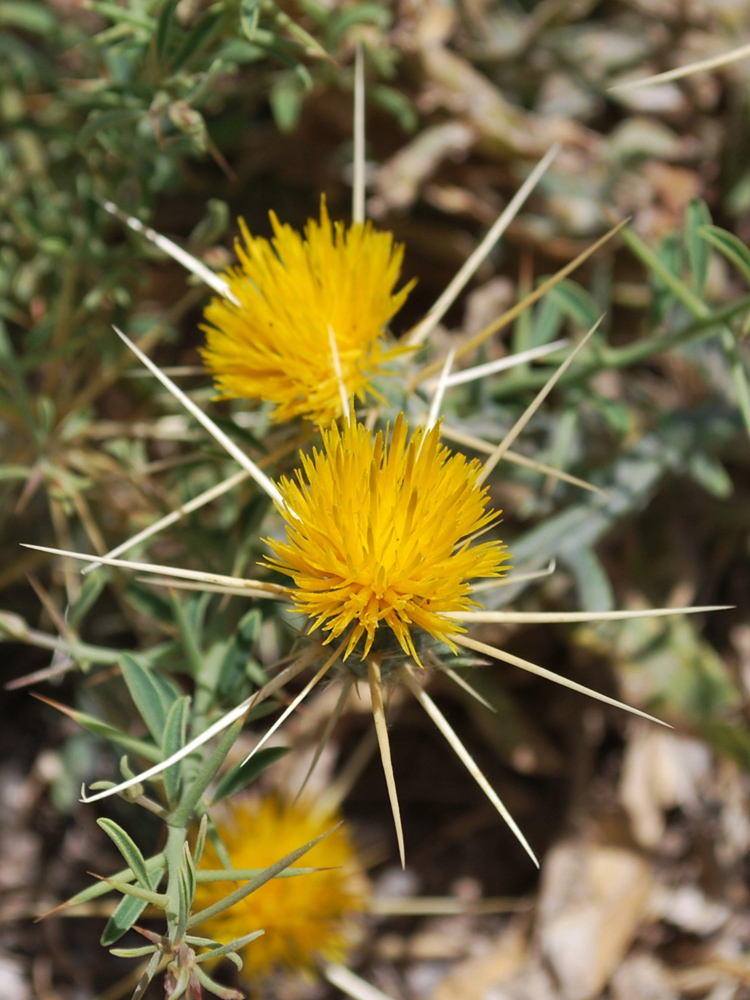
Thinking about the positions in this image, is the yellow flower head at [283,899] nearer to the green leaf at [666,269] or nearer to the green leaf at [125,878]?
the green leaf at [125,878]

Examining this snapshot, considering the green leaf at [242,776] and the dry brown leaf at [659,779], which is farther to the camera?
the dry brown leaf at [659,779]

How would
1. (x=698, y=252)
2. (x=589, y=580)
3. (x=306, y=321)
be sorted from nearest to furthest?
(x=306, y=321), (x=698, y=252), (x=589, y=580)

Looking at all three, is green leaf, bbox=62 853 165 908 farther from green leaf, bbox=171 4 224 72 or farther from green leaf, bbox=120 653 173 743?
green leaf, bbox=171 4 224 72

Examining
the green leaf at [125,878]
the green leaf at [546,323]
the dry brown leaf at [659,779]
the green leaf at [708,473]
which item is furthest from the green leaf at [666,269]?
the green leaf at [125,878]

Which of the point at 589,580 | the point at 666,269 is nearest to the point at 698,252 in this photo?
the point at 666,269

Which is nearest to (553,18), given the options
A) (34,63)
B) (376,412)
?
(34,63)

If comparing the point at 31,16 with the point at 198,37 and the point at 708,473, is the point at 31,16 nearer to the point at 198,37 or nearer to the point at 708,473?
the point at 198,37

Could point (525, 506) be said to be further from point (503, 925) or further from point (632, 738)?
point (503, 925)
